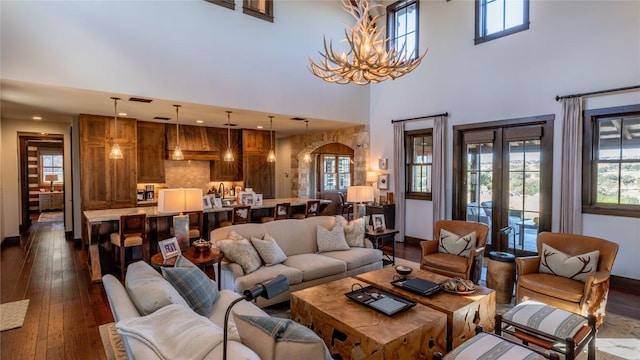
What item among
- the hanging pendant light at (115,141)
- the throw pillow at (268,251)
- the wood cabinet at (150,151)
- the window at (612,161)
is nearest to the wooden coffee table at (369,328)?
the throw pillow at (268,251)

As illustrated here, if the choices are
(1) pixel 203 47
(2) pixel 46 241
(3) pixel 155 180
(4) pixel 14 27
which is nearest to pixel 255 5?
(1) pixel 203 47

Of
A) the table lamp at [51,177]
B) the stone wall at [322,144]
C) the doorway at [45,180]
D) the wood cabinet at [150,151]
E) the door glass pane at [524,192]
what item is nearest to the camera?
the door glass pane at [524,192]

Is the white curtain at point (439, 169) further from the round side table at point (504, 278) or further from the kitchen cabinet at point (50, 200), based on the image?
the kitchen cabinet at point (50, 200)

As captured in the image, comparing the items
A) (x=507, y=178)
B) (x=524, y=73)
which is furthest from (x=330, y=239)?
(x=524, y=73)

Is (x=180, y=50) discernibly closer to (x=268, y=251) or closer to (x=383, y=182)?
(x=268, y=251)

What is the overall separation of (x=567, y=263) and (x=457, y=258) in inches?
43.9

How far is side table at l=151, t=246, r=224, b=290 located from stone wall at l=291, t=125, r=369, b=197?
15.7ft

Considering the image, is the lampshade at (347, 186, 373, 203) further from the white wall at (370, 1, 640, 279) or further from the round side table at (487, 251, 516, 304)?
the round side table at (487, 251, 516, 304)

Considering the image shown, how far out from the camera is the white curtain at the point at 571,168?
449 cm

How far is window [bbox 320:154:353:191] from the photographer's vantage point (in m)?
11.0

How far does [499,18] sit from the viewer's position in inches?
216

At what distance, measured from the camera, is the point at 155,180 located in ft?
23.8

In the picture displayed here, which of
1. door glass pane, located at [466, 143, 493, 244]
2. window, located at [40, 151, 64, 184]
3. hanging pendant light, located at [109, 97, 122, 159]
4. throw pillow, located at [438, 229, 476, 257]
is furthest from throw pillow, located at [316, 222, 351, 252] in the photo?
window, located at [40, 151, 64, 184]

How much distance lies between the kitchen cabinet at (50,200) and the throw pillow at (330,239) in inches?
461
